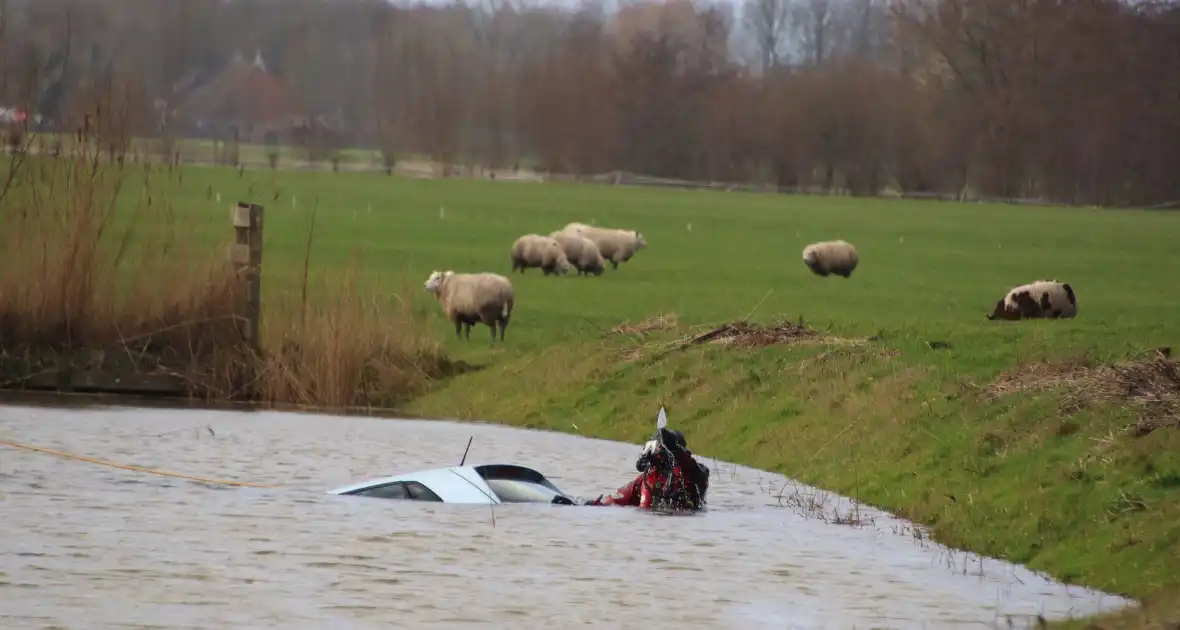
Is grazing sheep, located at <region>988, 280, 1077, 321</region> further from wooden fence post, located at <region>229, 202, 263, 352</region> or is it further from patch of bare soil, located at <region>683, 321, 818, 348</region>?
wooden fence post, located at <region>229, 202, 263, 352</region>

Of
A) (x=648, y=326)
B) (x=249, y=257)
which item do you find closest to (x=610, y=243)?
(x=648, y=326)

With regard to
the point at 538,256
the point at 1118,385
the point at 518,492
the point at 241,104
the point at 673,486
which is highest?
the point at 241,104

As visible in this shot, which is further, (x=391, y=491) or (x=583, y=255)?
(x=583, y=255)

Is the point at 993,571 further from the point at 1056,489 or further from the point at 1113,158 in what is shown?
the point at 1113,158

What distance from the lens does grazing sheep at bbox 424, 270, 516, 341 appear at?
33.6 metres

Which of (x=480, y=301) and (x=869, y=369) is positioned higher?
(x=869, y=369)

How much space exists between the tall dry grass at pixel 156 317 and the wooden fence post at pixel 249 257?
5.7 inches

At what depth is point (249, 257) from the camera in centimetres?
2941

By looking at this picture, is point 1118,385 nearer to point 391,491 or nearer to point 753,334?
point 391,491

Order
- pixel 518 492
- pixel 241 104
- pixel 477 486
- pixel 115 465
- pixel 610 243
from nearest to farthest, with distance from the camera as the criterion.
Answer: pixel 477 486 → pixel 518 492 → pixel 115 465 → pixel 610 243 → pixel 241 104

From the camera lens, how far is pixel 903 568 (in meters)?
15.8

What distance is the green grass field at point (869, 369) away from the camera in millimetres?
16469

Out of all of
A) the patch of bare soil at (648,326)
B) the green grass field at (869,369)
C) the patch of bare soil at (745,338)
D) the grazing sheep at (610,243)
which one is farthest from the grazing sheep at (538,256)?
the patch of bare soil at (745,338)

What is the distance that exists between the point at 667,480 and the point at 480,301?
15.8 m
